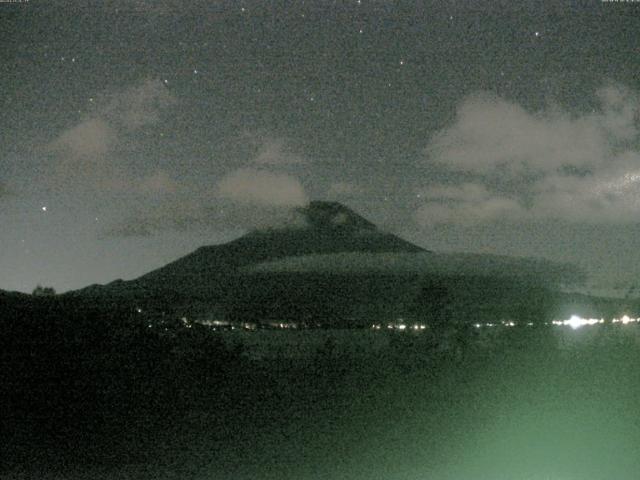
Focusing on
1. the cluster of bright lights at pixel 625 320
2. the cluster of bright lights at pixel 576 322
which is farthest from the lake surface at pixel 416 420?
the cluster of bright lights at pixel 576 322

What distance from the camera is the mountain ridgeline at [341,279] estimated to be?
4416 cm

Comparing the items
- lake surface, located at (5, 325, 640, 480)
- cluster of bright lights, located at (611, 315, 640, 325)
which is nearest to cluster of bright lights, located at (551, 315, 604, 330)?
cluster of bright lights, located at (611, 315, 640, 325)

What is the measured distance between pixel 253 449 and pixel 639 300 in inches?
592

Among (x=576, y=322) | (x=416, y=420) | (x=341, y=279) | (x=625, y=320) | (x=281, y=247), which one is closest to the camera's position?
(x=416, y=420)

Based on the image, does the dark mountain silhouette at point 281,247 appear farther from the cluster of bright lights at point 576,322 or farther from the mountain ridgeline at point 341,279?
the cluster of bright lights at point 576,322

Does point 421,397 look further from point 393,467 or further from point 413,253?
point 413,253

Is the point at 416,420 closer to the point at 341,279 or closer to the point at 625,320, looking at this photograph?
the point at 625,320

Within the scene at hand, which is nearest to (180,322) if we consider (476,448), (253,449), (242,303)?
(253,449)

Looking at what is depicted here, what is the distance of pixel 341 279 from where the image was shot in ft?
264

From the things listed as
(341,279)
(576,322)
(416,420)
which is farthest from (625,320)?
(341,279)

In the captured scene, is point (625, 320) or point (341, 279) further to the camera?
point (341, 279)

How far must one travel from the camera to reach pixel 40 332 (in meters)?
12.5

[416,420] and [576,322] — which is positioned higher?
[576,322]

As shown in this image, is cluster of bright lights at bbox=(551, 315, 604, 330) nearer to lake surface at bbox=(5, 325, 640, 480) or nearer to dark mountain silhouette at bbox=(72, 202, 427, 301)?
lake surface at bbox=(5, 325, 640, 480)
